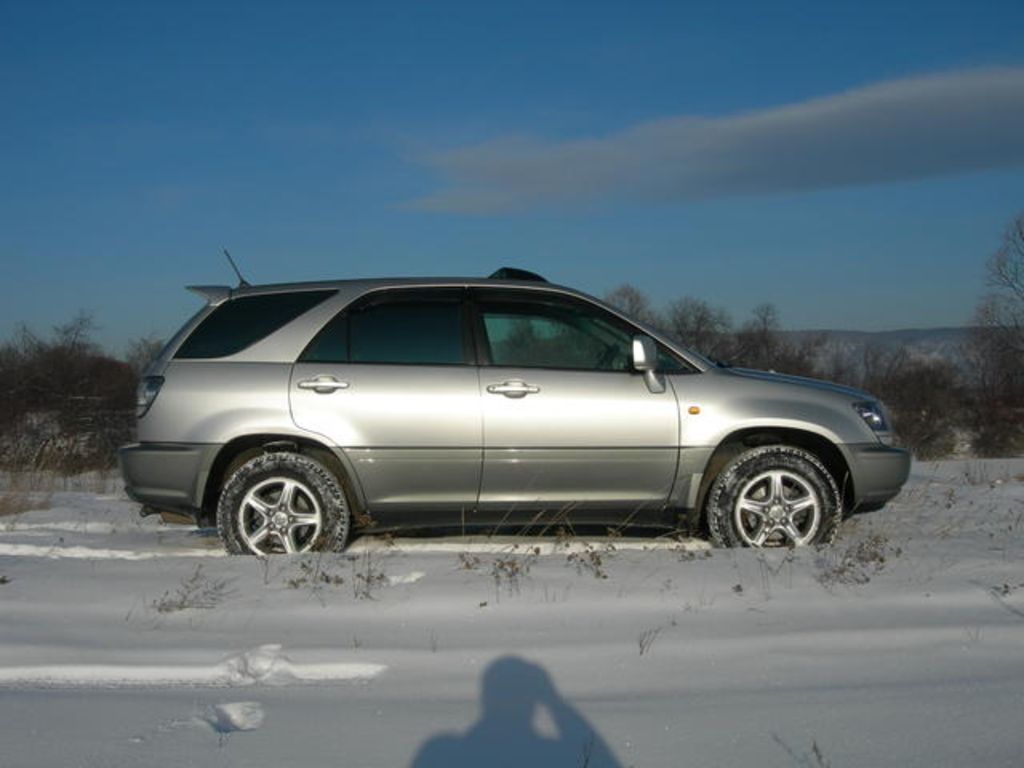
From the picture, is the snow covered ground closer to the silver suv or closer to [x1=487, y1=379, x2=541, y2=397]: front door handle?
the silver suv

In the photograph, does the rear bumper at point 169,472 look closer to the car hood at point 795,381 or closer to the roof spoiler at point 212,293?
the roof spoiler at point 212,293

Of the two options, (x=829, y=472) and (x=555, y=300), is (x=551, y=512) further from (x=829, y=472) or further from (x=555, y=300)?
(x=829, y=472)

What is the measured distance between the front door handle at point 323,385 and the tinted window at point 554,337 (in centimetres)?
96

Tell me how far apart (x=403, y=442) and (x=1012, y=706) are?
362 centimetres

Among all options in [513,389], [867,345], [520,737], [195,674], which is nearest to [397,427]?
[513,389]

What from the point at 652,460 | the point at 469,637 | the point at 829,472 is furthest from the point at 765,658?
the point at 829,472

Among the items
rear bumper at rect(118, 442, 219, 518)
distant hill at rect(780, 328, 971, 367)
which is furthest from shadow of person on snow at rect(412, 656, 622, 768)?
distant hill at rect(780, 328, 971, 367)

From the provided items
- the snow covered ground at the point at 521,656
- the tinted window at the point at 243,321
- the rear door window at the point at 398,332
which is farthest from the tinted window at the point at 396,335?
the snow covered ground at the point at 521,656

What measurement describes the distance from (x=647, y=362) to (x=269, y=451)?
2.39 meters

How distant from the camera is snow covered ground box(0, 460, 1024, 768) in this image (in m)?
3.24

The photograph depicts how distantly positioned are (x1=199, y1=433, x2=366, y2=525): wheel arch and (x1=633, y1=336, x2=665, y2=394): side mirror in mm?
1867

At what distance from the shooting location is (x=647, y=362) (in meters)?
6.07

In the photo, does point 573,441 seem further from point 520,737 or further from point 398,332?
point 520,737

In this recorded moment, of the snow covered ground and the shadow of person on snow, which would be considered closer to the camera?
the shadow of person on snow
